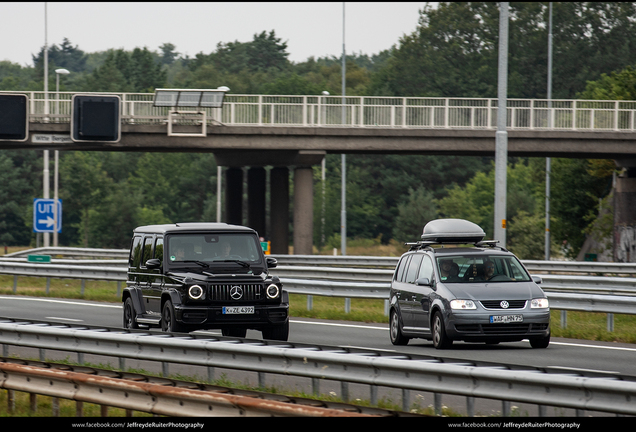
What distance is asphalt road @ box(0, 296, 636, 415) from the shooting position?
13.6 m

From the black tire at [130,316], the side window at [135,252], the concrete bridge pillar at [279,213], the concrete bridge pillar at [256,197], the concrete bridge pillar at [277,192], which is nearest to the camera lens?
the black tire at [130,316]

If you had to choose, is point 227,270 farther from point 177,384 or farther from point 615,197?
point 615,197

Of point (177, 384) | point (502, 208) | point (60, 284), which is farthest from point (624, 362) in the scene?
point (60, 284)

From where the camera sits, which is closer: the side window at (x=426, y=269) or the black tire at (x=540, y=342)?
the black tire at (x=540, y=342)

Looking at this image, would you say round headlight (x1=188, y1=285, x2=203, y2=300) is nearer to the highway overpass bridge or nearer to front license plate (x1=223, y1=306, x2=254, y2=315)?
front license plate (x1=223, y1=306, x2=254, y2=315)

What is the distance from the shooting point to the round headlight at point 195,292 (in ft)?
49.2

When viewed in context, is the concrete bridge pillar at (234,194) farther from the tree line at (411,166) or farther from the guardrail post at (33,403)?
the guardrail post at (33,403)

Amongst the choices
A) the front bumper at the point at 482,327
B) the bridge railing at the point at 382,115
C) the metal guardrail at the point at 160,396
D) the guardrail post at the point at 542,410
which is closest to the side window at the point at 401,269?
the front bumper at the point at 482,327

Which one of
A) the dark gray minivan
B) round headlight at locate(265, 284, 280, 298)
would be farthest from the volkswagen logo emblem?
the dark gray minivan

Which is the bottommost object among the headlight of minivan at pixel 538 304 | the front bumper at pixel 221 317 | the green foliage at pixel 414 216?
the green foliage at pixel 414 216

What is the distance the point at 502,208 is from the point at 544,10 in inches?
3389

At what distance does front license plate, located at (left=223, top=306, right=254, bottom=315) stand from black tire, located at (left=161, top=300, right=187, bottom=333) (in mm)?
648

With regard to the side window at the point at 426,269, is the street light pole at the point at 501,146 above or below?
above

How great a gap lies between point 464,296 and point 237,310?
317 centimetres
